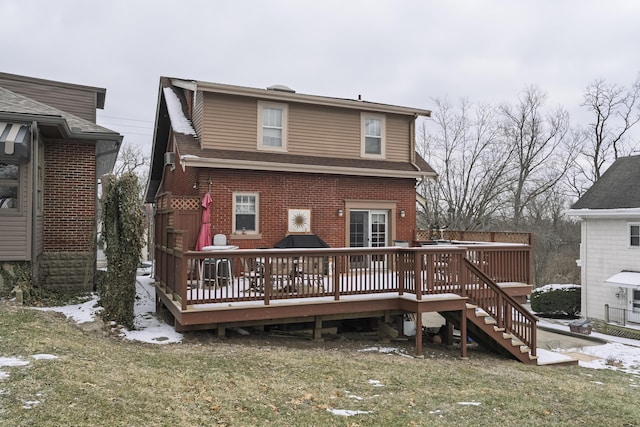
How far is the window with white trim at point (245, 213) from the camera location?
39.0 ft

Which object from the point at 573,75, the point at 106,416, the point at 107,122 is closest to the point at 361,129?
the point at 106,416

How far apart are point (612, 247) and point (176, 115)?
60.8ft

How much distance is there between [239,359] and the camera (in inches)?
275

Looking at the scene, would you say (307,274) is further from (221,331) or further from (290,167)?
(290,167)

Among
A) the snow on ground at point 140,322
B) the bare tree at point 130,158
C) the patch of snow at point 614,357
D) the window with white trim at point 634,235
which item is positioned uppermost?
the bare tree at point 130,158

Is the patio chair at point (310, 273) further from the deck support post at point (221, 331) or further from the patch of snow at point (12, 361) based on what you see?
the patch of snow at point (12, 361)

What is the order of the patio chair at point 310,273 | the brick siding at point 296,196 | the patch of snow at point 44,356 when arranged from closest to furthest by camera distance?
1. the patch of snow at point 44,356
2. the patio chair at point 310,273
3. the brick siding at point 296,196

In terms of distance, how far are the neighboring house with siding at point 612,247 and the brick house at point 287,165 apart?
10.8 m

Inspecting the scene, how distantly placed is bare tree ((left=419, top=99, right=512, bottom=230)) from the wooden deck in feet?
75.6

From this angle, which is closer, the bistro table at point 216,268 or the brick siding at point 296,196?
the bistro table at point 216,268

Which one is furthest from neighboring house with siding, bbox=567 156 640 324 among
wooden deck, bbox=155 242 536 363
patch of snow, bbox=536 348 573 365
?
wooden deck, bbox=155 242 536 363

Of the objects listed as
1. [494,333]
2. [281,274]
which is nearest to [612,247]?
[494,333]

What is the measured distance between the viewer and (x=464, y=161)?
109ft

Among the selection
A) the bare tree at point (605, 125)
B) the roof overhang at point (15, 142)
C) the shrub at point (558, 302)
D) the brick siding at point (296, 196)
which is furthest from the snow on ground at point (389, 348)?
the bare tree at point (605, 125)
